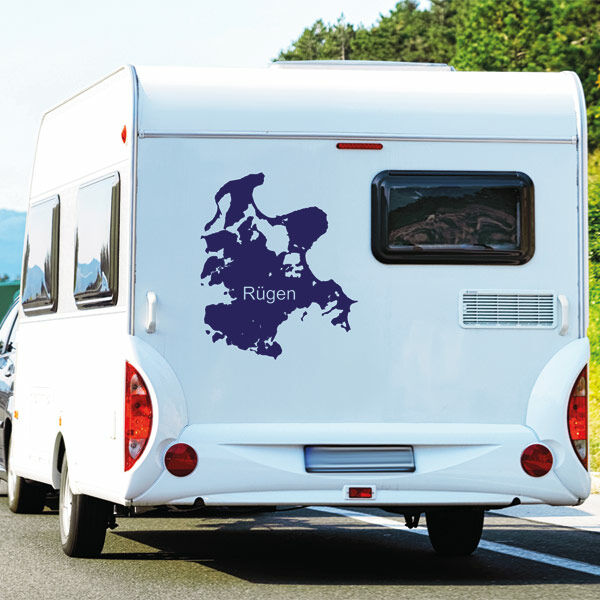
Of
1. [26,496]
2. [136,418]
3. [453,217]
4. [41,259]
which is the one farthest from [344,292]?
[26,496]

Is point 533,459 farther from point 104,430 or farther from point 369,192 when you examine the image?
point 104,430

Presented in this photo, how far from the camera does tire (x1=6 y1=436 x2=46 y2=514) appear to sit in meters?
12.9

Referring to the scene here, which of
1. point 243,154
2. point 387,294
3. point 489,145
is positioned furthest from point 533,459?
point 243,154

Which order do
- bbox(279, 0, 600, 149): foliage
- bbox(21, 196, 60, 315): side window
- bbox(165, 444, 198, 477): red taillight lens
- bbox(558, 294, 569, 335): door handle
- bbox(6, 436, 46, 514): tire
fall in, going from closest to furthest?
bbox(165, 444, 198, 477): red taillight lens < bbox(558, 294, 569, 335): door handle < bbox(21, 196, 60, 315): side window < bbox(6, 436, 46, 514): tire < bbox(279, 0, 600, 149): foliage

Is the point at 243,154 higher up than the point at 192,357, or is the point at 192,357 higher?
the point at 243,154

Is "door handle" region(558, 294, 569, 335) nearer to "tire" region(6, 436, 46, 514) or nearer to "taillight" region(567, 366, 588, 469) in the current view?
"taillight" region(567, 366, 588, 469)

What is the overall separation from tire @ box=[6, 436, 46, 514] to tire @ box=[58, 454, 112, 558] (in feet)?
8.45

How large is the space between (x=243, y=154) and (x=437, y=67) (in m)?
1.50

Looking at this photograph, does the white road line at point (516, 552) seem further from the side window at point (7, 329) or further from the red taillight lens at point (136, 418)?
the side window at point (7, 329)

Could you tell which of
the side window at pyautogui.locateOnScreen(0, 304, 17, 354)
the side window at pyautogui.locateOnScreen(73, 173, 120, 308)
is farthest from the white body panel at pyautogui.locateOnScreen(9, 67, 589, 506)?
the side window at pyautogui.locateOnScreen(0, 304, 17, 354)

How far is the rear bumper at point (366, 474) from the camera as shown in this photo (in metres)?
8.85

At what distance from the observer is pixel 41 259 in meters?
11.2

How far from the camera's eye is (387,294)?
29.9ft

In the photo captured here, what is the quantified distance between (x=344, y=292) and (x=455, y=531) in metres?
2.37
